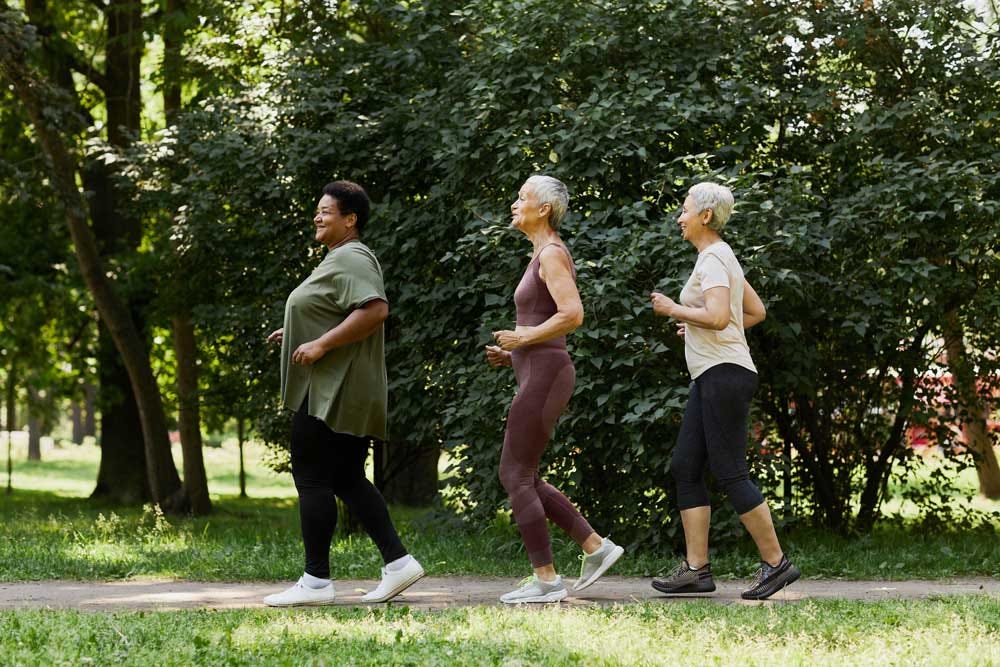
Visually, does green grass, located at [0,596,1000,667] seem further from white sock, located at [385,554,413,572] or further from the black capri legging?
the black capri legging

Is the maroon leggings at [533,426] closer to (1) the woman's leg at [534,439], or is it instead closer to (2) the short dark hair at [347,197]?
(1) the woman's leg at [534,439]

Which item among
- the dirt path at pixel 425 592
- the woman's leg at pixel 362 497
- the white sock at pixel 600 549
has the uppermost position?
the woman's leg at pixel 362 497

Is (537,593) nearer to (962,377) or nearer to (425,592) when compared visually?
(425,592)

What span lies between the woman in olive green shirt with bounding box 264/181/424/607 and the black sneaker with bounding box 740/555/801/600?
5.51ft

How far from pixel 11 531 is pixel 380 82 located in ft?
17.2

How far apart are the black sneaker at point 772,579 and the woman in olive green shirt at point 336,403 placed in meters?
1.68

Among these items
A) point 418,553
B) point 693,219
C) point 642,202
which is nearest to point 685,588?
point 693,219

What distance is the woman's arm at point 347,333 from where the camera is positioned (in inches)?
225

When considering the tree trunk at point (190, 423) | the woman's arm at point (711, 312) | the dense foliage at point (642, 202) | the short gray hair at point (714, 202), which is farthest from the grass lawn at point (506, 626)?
the tree trunk at point (190, 423)

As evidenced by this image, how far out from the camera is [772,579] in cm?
591

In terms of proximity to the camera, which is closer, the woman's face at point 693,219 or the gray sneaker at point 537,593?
the gray sneaker at point 537,593

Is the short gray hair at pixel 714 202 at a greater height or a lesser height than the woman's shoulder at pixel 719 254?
greater

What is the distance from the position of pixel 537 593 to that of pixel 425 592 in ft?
3.22

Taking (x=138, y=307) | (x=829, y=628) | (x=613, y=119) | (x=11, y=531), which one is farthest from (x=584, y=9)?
(x=138, y=307)
